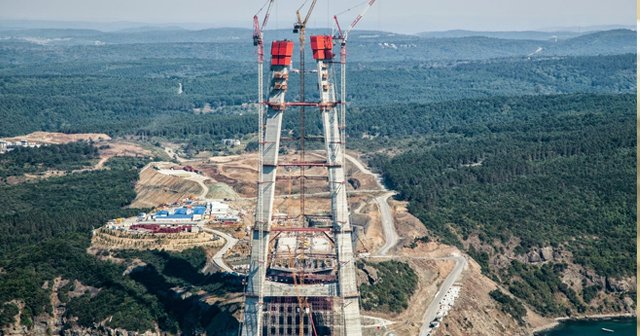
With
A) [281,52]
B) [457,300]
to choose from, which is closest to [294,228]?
[281,52]

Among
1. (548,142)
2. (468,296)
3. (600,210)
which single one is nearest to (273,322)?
(468,296)

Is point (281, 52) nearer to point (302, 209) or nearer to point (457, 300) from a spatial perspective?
point (302, 209)

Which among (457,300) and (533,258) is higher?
(457,300)

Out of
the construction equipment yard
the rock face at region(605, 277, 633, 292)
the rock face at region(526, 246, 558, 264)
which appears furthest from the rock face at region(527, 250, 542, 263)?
the construction equipment yard

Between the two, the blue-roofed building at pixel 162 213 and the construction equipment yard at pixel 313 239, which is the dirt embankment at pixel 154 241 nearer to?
the construction equipment yard at pixel 313 239

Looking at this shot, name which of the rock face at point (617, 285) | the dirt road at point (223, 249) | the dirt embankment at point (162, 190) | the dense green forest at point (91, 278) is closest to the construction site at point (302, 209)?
the dense green forest at point (91, 278)

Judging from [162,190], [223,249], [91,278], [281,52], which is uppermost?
→ [281,52]
